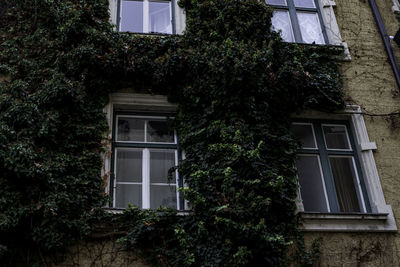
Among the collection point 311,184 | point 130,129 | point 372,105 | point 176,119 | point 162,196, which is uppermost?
point 372,105

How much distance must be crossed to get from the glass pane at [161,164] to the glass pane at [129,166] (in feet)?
0.69

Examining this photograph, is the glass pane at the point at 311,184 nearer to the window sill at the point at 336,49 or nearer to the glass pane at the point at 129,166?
the window sill at the point at 336,49

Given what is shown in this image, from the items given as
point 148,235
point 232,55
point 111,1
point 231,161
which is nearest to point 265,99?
point 232,55

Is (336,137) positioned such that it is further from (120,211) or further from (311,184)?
(120,211)

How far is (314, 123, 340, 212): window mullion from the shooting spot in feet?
27.8

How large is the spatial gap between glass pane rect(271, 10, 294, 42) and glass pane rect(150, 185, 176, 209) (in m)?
4.28

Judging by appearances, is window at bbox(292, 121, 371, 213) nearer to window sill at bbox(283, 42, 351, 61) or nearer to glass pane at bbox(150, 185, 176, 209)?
window sill at bbox(283, 42, 351, 61)

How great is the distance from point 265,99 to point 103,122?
275 cm

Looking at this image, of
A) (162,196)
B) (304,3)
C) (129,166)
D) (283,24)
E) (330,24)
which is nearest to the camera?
(162,196)

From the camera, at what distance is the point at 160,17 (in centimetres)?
1035

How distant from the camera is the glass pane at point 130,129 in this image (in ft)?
28.5

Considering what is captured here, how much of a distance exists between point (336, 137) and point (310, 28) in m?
2.70

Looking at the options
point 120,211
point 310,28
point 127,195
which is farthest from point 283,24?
→ point 120,211

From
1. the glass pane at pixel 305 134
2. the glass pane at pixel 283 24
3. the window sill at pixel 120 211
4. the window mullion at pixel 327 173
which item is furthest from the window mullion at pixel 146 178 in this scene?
the glass pane at pixel 283 24
